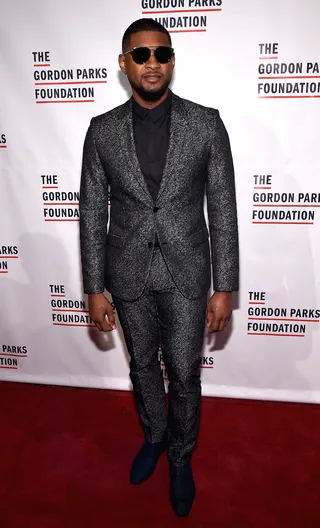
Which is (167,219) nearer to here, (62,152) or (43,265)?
(62,152)

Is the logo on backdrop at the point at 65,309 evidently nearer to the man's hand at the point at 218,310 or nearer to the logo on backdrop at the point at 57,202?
the logo on backdrop at the point at 57,202

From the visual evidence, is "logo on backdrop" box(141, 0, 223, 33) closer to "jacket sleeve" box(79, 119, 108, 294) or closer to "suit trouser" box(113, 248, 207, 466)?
"jacket sleeve" box(79, 119, 108, 294)

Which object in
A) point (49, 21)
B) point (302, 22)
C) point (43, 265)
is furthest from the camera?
point (43, 265)

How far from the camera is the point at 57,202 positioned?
278 centimetres

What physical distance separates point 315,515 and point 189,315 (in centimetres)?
106

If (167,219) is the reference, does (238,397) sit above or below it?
below

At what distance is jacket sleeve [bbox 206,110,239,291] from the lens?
71.6 inches

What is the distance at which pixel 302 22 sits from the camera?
2.30 meters

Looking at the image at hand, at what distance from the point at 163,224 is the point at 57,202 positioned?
3.89 ft

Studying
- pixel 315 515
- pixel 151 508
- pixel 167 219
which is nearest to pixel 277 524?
pixel 315 515

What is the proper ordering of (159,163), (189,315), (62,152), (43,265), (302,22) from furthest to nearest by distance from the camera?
(43,265)
(62,152)
(302,22)
(189,315)
(159,163)

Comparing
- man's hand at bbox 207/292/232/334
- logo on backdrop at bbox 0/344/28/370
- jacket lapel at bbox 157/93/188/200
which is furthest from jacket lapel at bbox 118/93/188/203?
logo on backdrop at bbox 0/344/28/370

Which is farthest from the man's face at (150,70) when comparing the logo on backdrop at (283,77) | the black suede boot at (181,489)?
the black suede boot at (181,489)

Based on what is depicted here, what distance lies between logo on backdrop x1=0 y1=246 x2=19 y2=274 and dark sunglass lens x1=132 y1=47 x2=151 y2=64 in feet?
5.26
